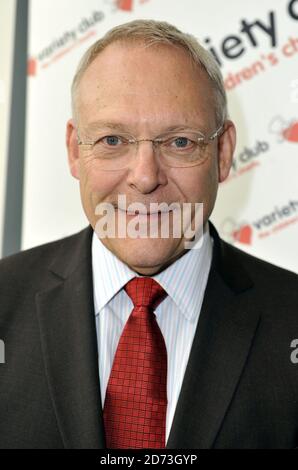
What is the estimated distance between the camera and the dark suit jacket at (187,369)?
118cm

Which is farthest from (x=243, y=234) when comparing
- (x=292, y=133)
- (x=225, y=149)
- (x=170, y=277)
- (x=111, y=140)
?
(x=111, y=140)

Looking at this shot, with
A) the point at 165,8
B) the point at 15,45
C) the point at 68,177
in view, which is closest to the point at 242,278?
the point at 68,177

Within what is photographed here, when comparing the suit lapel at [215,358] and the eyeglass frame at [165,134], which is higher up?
the eyeglass frame at [165,134]

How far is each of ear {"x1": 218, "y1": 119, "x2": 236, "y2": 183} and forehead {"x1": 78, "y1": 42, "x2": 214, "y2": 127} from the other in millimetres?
129

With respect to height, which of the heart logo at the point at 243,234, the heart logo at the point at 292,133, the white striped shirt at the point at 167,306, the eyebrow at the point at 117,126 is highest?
the heart logo at the point at 292,133

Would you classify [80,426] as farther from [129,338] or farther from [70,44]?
[70,44]

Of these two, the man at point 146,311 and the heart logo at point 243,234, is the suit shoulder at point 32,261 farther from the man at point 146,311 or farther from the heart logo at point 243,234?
the heart logo at point 243,234

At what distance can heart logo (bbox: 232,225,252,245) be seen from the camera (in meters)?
2.02

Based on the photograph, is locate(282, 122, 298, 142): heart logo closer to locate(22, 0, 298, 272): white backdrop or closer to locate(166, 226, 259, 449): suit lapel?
locate(22, 0, 298, 272): white backdrop

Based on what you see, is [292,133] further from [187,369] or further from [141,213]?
[187,369]

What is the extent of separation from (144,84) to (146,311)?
0.46m

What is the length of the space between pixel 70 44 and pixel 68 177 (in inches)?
17.8

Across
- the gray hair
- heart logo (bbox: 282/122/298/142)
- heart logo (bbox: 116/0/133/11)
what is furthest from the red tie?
heart logo (bbox: 116/0/133/11)

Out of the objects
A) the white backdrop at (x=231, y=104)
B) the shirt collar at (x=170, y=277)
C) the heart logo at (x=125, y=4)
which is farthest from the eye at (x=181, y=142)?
the heart logo at (x=125, y=4)
